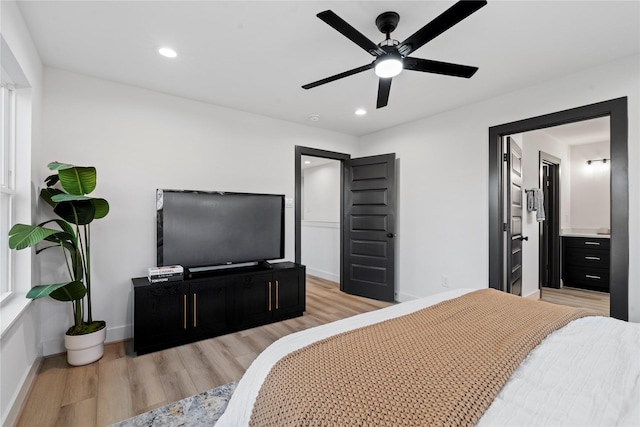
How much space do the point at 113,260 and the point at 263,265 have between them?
1.48 m

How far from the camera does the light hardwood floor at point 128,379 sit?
1.84m

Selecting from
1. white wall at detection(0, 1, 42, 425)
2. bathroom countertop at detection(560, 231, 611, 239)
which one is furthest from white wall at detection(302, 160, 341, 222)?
white wall at detection(0, 1, 42, 425)

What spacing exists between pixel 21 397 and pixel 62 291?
66 cm

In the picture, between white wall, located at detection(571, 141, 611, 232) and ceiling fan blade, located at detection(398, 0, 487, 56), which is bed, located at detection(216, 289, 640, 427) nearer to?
ceiling fan blade, located at detection(398, 0, 487, 56)

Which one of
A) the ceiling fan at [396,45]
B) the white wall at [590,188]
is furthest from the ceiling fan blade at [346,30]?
the white wall at [590,188]

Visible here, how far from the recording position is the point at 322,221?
19.5 feet

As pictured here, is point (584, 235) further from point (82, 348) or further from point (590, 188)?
point (82, 348)

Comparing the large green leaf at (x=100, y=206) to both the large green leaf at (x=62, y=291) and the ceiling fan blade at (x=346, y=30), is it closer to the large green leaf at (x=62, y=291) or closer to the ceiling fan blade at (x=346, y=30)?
the large green leaf at (x=62, y=291)

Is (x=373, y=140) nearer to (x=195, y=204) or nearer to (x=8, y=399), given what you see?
(x=195, y=204)

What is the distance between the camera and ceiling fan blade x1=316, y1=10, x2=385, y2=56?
1.52m

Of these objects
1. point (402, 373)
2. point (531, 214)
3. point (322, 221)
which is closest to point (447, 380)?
point (402, 373)

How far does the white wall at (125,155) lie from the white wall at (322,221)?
8.00 feet

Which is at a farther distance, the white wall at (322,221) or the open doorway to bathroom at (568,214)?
the white wall at (322,221)

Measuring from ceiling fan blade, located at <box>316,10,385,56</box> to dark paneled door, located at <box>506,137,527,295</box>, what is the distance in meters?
2.32
